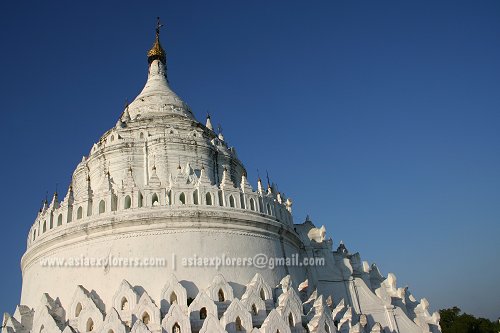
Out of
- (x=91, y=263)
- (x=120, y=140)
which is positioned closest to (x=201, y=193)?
(x=91, y=263)

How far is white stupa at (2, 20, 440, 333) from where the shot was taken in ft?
55.8

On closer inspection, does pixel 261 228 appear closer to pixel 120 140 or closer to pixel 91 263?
pixel 91 263

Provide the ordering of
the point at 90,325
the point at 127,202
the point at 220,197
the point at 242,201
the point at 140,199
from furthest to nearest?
the point at 242,201 → the point at 220,197 → the point at 127,202 → the point at 140,199 → the point at 90,325

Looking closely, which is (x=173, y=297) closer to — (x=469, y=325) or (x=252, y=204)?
(x=252, y=204)

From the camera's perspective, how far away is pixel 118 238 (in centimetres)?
1953

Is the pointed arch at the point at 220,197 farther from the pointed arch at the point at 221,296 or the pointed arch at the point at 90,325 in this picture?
the pointed arch at the point at 90,325

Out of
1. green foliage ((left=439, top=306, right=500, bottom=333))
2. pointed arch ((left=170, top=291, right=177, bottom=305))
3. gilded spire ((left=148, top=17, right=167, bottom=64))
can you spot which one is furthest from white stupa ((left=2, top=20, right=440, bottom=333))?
green foliage ((left=439, top=306, right=500, bottom=333))

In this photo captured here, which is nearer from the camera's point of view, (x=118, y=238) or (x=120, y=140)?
(x=118, y=238)

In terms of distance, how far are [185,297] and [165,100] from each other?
636 inches

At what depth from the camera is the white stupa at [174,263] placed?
17.0 m

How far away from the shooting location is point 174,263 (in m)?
18.9

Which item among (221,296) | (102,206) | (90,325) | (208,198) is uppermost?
(102,206)

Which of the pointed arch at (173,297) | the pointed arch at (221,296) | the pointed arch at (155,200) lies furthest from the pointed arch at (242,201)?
the pointed arch at (173,297)

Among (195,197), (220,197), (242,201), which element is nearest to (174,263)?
(195,197)
